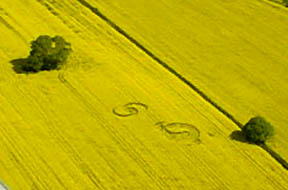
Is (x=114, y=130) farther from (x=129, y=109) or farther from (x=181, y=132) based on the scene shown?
(x=181, y=132)

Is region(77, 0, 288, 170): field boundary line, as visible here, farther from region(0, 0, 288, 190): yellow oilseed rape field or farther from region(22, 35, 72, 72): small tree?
region(22, 35, 72, 72): small tree

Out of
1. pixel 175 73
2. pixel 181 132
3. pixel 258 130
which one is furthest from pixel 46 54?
pixel 258 130

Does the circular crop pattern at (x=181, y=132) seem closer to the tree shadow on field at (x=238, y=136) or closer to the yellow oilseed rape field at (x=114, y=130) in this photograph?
the yellow oilseed rape field at (x=114, y=130)

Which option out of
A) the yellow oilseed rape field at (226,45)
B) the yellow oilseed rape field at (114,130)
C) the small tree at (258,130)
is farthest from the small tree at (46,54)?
the small tree at (258,130)

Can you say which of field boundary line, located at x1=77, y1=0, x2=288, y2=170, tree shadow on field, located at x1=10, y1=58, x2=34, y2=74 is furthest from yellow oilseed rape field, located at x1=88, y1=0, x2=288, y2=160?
tree shadow on field, located at x1=10, y1=58, x2=34, y2=74

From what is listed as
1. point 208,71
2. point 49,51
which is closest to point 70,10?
point 49,51
